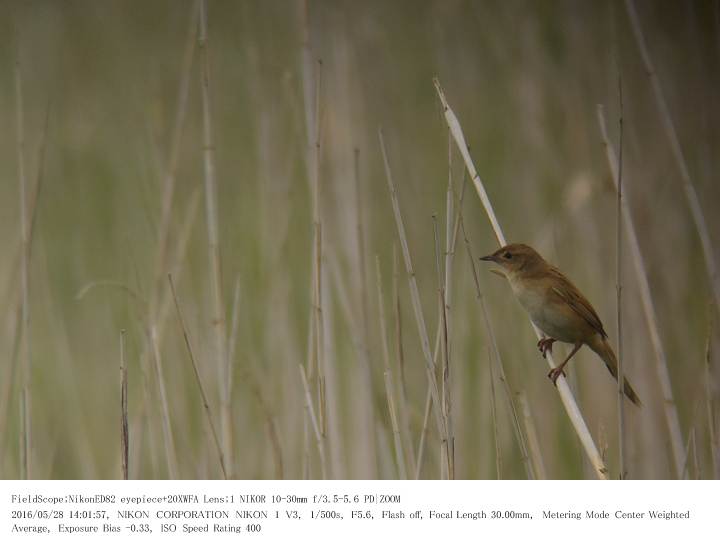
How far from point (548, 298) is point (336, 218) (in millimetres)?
588

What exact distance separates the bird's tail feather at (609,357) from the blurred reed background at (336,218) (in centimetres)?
7

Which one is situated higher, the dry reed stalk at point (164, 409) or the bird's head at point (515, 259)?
the bird's head at point (515, 259)

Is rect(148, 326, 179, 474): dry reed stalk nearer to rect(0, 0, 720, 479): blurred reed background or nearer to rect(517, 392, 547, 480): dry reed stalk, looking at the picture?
rect(0, 0, 720, 479): blurred reed background

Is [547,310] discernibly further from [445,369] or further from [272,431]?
[272,431]

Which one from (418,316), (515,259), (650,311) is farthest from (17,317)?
(650,311)

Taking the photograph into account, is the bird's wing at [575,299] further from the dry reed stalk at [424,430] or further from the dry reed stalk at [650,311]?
the dry reed stalk at [424,430]

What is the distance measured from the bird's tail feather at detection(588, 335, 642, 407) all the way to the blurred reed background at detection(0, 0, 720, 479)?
7 centimetres

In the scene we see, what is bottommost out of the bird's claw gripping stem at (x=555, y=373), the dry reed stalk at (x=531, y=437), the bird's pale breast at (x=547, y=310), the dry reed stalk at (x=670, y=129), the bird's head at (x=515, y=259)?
the dry reed stalk at (x=531, y=437)

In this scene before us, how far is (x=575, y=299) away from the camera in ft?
5.19

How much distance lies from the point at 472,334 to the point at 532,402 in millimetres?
207

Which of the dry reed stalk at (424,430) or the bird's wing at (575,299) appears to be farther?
the bird's wing at (575,299)

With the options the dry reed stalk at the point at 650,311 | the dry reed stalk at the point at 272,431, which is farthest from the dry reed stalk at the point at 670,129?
the dry reed stalk at the point at 272,431

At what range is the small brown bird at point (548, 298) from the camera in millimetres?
1547
